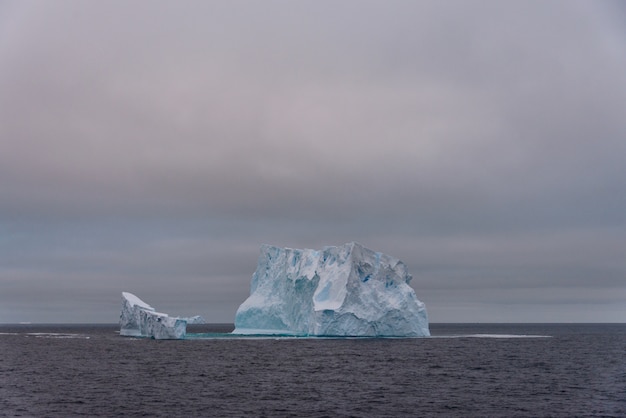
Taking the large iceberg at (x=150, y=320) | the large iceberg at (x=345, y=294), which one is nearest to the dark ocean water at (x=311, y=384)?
the large iceberg at (x=345, y=294)

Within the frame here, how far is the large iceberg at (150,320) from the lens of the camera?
206 ft

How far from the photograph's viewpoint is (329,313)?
5953cm

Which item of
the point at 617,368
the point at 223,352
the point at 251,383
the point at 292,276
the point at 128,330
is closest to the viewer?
the point at 251,383

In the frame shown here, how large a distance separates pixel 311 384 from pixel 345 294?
25.2 meters

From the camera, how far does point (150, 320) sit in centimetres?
6431

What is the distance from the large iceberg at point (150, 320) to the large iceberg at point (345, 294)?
8.08m

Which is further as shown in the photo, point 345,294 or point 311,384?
point 345,294

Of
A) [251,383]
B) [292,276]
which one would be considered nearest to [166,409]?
[251,383]

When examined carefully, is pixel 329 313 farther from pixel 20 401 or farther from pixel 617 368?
pixel 20 401

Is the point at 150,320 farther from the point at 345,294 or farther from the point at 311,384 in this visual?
the point at 311,384

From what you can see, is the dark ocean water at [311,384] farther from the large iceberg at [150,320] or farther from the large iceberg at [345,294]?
the large iceberg at [150,320]

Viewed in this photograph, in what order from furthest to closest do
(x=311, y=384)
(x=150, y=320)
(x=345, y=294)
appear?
1. (x=150, y=320)
2. (x=345, y=294)
3. (x=311, y=384)

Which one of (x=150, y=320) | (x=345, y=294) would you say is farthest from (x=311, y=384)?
(x=150, y=320)

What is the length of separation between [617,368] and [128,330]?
51775 mm
